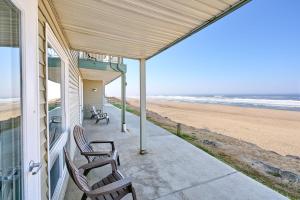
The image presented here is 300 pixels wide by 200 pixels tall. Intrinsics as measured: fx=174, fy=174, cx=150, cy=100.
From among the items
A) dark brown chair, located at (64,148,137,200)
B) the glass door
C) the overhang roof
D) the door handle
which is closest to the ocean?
the overhang roof

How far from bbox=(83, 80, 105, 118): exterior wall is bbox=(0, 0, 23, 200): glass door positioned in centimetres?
984

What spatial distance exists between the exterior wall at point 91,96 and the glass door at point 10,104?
387 inches

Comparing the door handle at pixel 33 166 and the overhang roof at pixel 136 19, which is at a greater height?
the overhang roof at pixel 136 19

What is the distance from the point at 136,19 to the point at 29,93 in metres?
1.55

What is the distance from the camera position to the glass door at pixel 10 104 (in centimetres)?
96

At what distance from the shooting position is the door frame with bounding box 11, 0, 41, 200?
1142 mm

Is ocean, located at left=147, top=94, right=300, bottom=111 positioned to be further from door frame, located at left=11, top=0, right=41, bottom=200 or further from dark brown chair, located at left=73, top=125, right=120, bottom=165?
door frame, located at left=11, top=0, right=41, bottom=200

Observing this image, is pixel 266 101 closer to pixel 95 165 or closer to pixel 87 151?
pixel 87 151

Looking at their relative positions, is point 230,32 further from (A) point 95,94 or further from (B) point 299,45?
(A) point 95,94

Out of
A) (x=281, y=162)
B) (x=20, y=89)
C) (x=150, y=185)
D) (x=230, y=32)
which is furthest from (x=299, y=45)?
(x=20, y=89)

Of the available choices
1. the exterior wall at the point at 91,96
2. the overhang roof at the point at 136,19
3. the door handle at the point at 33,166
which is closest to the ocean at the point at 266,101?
the exterior wall at the point at 91,96

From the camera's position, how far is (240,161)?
4.18 metres

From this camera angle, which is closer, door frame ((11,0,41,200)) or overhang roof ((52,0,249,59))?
door frame ((11,0,41,200))

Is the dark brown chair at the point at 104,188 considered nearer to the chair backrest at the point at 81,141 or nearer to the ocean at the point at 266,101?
the chair backrest at the point at 81,141
